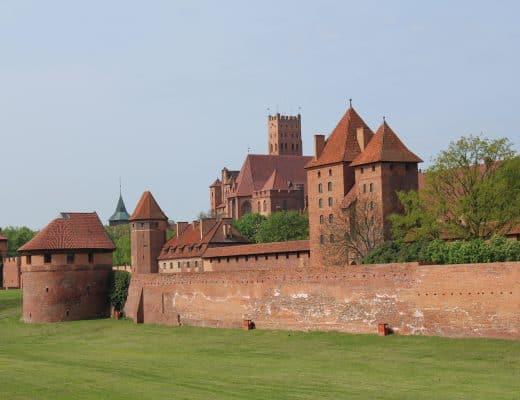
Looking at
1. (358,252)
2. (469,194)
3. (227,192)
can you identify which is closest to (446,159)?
(469,194)

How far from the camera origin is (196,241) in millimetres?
98500

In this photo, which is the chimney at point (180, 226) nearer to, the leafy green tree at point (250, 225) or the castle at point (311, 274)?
the castle at point (311, 274)

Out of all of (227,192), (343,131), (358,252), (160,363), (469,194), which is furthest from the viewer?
(227,192)

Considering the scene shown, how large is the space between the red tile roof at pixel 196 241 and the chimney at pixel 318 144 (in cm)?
2751

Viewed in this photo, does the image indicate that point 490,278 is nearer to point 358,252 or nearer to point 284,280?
point 284,280

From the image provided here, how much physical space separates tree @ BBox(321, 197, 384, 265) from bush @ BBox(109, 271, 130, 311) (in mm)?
13146

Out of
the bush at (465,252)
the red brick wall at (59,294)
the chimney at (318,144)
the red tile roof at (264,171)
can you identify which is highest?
the red tile roof at (264,171)

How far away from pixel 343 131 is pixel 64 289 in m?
21.1

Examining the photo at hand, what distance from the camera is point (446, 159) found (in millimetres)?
59406

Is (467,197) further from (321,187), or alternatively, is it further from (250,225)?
(250,225)

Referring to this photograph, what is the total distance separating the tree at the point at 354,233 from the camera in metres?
62.7

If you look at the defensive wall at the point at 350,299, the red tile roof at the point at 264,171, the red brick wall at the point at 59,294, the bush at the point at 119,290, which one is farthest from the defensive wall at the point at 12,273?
the defensive wall at the point at 350,299

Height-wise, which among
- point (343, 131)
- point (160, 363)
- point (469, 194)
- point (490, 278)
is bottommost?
point (160, 363)

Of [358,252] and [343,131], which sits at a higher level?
[343,131]
